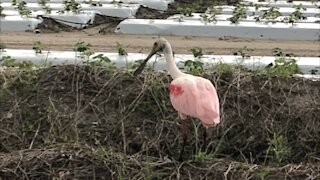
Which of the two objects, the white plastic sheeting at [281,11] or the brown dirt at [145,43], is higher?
the white plastic sheeting at [281,11]

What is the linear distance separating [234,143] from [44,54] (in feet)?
9.49

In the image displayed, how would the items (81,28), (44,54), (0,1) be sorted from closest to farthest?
(44,54) → (81,28) → (0,1)

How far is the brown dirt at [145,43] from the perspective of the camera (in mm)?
8781

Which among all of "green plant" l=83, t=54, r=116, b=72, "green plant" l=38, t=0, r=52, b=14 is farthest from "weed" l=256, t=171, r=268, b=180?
"green plant" l=38, t=0, r=52, b=14

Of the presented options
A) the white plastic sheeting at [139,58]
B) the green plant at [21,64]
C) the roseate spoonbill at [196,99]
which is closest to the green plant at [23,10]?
the white plastic sheeting at [139,58]

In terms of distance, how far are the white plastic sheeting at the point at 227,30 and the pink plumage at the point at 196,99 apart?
5.67 meters

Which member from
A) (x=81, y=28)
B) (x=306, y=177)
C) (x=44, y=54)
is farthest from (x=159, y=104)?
(x=81, y=28)

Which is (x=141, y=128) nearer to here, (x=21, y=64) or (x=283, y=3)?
(x=21, y=64)

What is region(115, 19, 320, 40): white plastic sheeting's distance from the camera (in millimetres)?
9875

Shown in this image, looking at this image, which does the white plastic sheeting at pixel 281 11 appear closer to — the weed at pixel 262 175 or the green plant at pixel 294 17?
the green plant at pixel 294 17

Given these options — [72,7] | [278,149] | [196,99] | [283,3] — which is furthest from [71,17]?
[196,99]

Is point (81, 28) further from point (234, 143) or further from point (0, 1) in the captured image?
point (234, 143)

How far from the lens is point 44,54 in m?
7.17

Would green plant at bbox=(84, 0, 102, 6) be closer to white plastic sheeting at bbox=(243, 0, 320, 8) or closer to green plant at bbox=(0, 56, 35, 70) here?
white plastic sheeting at bbox=(243, 0, 320, 8)
